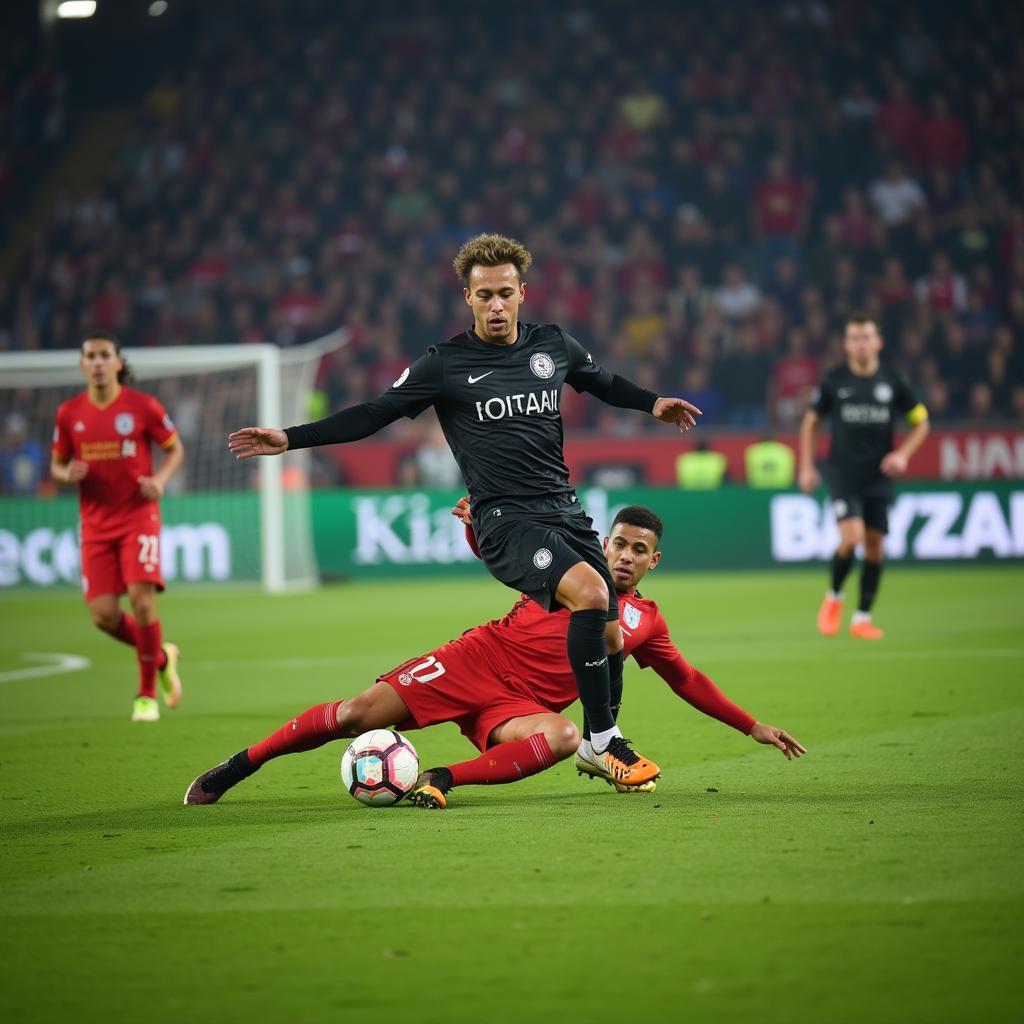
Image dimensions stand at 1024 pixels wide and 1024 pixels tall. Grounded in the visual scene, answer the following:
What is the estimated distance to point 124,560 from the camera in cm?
888

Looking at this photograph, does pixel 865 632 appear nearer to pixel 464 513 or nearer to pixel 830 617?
pixel 830 617

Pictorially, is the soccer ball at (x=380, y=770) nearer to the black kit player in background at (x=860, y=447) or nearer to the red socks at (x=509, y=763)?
the red socks at (x=509, y=763)

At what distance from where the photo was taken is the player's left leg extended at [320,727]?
5.69 m

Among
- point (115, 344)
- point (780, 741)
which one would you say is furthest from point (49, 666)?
point (780, 741)

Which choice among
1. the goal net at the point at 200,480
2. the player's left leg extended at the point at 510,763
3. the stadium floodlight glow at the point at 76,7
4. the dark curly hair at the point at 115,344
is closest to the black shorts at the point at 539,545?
the player's left leg extended at the point at 510,763

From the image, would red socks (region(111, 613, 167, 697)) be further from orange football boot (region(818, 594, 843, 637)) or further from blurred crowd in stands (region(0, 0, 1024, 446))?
blurred crowd in stands (region(0, 0, 1024, 446))

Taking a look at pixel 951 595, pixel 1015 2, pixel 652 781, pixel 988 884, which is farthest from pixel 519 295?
pixel 1015 2

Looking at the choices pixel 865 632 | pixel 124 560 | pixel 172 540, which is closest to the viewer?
pixel 124 560

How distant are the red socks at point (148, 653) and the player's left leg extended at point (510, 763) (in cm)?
341

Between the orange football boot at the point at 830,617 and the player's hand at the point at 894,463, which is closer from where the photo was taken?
the player's hand at the point at 894,463

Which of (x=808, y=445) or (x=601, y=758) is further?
(x=808, y=445)

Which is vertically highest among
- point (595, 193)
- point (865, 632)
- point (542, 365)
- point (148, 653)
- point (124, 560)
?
point (595, 193)

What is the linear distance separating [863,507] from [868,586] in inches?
25.3

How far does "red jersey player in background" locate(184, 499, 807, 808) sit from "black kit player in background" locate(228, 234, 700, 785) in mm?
170
